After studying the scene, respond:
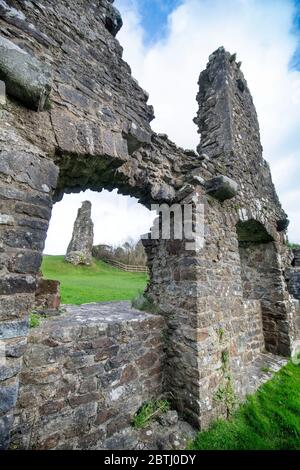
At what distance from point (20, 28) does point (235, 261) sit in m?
4.19

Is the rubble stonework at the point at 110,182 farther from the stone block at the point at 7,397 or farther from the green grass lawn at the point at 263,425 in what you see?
the green grass lawn at the point at 263,425

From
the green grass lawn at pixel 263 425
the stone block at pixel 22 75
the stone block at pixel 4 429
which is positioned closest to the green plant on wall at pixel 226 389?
the green grass lawn at pixel 263 425

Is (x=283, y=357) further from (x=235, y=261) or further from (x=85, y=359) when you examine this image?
(x=85, y=359)

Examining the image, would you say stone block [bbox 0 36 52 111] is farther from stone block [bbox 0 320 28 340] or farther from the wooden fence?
the wooden fence

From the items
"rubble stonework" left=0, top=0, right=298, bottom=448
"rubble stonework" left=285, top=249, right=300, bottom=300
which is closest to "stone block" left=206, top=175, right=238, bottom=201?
"rubble stonework" left=0, top=0, right=298, bottom=448

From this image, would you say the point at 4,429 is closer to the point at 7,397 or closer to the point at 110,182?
the point at 7,397

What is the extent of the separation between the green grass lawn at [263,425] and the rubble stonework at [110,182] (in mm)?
188

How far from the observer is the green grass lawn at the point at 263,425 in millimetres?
2592

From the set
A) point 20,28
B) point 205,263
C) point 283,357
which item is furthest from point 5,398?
point 283,357

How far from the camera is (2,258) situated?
1.71 metres

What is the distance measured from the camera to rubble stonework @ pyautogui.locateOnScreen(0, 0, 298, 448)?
5.99 feet

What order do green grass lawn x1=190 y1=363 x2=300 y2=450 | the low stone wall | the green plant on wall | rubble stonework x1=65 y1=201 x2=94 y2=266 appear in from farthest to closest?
1. rubble stonework x1=65 y1=201 x2=94 y2=266
2. the green plant on wall
3. green grass lawn x1=190 y1=363 x2=300 y2=450
4. the low stone wall

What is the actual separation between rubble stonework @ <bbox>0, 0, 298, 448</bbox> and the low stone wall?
67 mm

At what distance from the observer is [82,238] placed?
1922 cm
